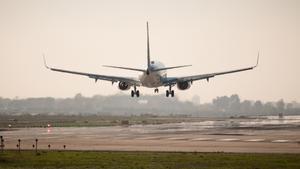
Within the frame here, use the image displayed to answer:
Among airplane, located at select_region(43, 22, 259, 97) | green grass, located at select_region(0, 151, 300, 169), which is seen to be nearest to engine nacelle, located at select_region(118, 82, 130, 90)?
airplane, located at select_region(43, 22, 259, 97)

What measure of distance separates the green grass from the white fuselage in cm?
3413

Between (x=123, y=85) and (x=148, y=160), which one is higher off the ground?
(x=123, y=85)

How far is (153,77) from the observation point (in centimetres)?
8562

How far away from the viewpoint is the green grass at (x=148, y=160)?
140 ft

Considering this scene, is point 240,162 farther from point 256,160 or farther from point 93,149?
point 93,149

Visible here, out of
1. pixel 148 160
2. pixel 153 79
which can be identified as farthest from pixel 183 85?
pixel 148 160

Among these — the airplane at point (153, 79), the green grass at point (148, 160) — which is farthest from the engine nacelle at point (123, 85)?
the green grass at point (148, 160)

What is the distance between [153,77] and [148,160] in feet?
131

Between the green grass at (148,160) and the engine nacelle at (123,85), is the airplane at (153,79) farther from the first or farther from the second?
the green grass at (148,160)

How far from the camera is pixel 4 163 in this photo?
4591 cm

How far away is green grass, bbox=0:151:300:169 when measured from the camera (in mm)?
42688

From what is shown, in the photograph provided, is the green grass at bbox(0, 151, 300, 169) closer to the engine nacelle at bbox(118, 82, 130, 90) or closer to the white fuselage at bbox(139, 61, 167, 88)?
the white fuselage at bbox(139, 61, 167, 88)

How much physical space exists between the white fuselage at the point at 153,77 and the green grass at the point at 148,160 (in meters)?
34.1

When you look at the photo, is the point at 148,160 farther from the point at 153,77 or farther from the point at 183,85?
the point at 183,85
